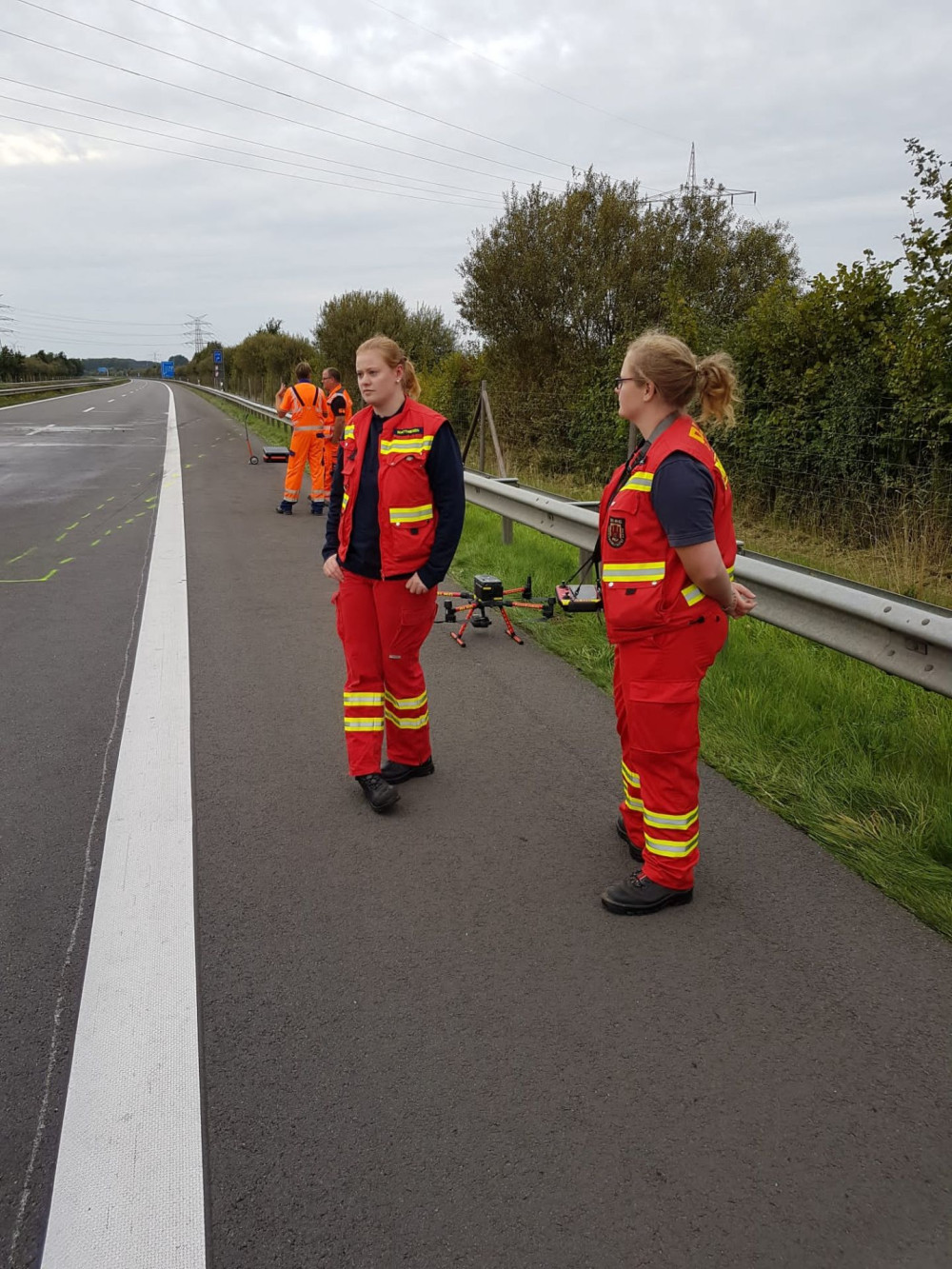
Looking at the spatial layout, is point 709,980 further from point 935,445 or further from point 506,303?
point 506,303

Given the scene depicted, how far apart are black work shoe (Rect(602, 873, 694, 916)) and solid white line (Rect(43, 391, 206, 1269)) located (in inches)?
52.5

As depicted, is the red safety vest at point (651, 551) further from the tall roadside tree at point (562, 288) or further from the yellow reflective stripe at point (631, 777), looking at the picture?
the tall roadside tree at point (562, 288)

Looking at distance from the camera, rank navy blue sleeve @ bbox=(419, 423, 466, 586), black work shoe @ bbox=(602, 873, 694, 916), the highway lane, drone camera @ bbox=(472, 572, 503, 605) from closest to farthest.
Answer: the highway lane < black work shoe @ bbox=(602, 873, 694, 916) < navy blue sleeve @ bbox=(419, 423, 466, 586) < drone camera @ bbox=(472, 572, 503, 605)

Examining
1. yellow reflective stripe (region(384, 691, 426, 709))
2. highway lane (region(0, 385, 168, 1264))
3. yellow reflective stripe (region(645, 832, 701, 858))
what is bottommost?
highway lane (region(0, 385, 168, 1264))

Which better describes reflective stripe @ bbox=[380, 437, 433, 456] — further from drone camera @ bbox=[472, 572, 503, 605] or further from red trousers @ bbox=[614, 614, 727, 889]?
drone camera @ bbox=[472, 572, 503, 605]

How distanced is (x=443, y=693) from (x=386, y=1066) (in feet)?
10.6

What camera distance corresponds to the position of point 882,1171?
2172 millimetres

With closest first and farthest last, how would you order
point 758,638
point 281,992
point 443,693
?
point 281,992 < point 443,693 < point 758,638

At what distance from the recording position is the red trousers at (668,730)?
3166mm

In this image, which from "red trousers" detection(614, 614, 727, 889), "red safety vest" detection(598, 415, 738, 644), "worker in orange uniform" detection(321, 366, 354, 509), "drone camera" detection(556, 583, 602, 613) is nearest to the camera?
"red safety vest" detection(598, 415, 738, 644)

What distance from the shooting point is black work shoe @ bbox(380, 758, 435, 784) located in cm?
432

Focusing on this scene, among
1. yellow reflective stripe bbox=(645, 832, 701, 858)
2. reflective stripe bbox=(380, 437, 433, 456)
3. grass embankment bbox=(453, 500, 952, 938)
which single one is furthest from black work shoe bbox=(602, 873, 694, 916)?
reflective stripe bbox=(380, 437, 433, 456)

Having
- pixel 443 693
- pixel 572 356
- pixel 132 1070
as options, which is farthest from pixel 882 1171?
pixel 572 356

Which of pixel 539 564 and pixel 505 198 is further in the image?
pixel 505 198
